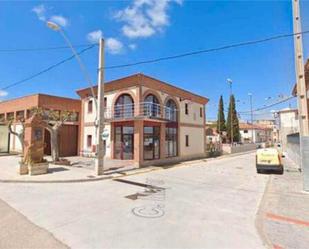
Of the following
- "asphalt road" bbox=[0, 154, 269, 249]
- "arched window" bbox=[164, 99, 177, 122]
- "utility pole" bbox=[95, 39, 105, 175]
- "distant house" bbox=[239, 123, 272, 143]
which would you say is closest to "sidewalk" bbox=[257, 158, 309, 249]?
"asphalt road" bbox=[0, 154, 269, 249]

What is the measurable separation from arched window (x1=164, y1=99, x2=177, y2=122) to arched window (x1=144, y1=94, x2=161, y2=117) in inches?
61.7

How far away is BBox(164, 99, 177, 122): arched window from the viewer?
21.3 m

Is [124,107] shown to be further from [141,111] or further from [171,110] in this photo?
[171,110]

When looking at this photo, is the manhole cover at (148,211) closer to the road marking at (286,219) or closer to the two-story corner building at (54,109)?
the road marking at (286,219)

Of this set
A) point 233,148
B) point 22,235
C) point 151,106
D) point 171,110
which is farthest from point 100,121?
point 233,148

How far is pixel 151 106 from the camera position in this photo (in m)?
18.4

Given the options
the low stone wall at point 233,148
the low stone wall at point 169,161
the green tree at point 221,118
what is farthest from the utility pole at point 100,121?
the green tree at point 221,118

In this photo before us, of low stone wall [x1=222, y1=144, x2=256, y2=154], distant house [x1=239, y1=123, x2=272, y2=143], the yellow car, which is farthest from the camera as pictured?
distant house [x1=239, y1=123, x2=272, y2=143]

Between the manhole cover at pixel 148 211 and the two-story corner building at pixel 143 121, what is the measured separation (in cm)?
971

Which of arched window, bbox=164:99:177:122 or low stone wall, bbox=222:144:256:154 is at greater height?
arched window, bbox=164:99:177:122

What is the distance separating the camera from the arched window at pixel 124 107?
18.9 metres

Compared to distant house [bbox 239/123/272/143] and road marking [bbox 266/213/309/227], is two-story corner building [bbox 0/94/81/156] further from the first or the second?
distant house [bbox 239/123/272/143]

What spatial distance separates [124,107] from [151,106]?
2744 millimetres

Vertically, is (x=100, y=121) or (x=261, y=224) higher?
(x=100, y=121)
